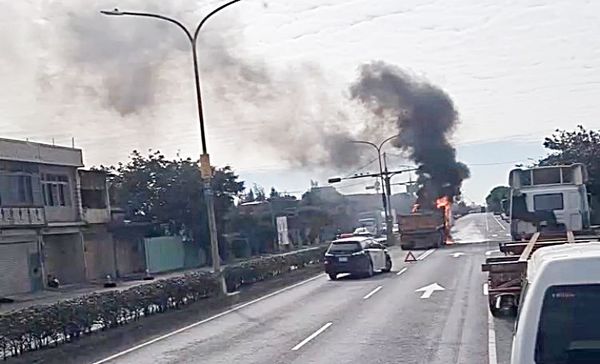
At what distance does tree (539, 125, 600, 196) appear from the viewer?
52938mm

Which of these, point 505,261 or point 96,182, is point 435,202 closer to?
point 96,182

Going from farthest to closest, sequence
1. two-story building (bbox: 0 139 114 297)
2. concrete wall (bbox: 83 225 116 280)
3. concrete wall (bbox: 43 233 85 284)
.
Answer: concrete wall (bbox: 83 225 116 280)
concrete wall (bbox: 43 233 85 284)
two-story building (bbox: 0 139 114 297)

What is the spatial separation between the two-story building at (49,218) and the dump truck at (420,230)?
671 inches

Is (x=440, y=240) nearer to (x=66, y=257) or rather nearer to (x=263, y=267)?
(x=66, y=257)

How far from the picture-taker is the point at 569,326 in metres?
5.07

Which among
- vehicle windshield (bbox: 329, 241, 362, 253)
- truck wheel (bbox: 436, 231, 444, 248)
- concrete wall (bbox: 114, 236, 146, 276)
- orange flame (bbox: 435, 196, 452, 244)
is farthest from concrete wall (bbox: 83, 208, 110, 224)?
vehicle windshield (bbox: 329, 241, 362, 253)

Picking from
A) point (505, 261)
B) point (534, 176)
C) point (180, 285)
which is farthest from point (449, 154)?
point (505, 261)

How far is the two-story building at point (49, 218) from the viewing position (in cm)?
4556

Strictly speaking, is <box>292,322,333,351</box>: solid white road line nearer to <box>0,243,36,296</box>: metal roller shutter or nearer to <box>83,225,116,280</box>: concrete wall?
<box>0,243,36,296</box>: metal roller shutter

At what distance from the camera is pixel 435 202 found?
5853cm

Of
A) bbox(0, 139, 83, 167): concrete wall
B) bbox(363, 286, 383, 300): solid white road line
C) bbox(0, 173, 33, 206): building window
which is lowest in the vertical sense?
bbox(363, 286, 383, 300): solid white road line

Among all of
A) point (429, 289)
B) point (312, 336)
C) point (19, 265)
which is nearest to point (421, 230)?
point (19, 265)

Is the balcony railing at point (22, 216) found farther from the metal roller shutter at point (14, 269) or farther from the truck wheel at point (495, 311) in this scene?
the truck wheel at point (495, 311)

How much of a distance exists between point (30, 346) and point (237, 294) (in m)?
11.3
